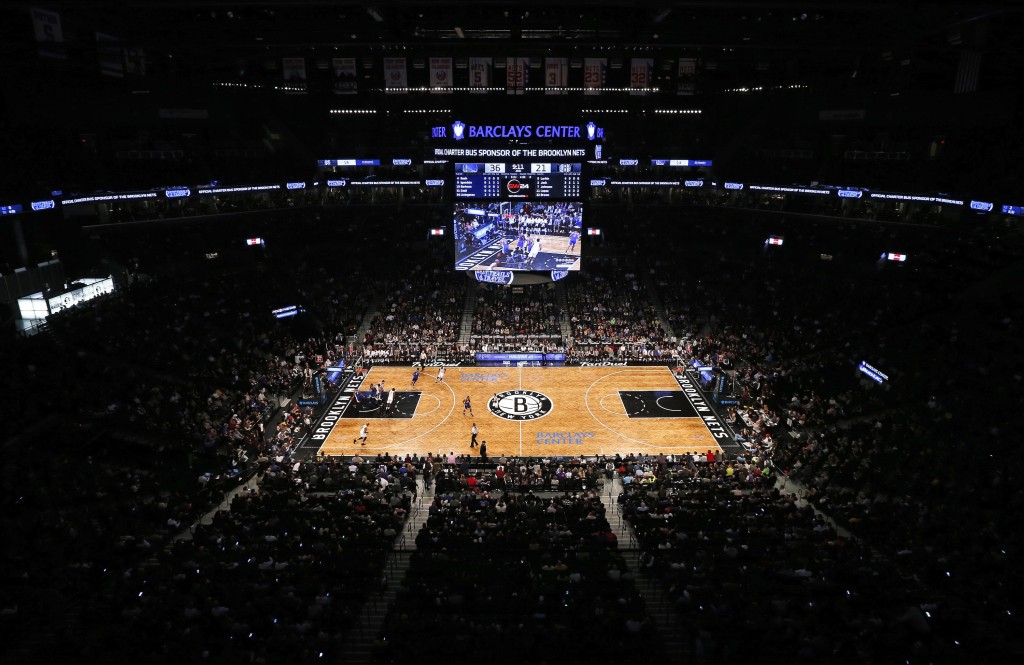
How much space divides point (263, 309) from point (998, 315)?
4098cm

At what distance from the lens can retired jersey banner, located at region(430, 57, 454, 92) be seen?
47.0 m

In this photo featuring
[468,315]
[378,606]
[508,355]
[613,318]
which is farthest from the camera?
[468,315]

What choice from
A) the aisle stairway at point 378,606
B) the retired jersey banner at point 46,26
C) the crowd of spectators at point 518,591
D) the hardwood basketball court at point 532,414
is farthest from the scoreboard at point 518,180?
the aisle stairway at point 378,606

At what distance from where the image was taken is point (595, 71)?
155 ft

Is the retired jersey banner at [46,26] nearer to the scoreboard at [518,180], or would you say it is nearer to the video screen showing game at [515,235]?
the scoreboard at [518,180]

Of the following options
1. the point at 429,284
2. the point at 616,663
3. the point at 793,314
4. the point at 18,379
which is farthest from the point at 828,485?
the point at 18,379

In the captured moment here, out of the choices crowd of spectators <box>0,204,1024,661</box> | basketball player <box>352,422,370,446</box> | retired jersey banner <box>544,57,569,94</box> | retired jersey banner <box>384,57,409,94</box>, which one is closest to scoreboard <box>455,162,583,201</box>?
crowd of spectators <box>0,204,1024,661</box>

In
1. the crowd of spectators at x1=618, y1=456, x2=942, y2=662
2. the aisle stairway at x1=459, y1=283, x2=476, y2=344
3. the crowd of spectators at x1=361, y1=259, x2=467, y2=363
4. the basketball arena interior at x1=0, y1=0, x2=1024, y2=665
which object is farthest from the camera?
the aisle stairway at x1=459, y1=283, x2=476, y2=344

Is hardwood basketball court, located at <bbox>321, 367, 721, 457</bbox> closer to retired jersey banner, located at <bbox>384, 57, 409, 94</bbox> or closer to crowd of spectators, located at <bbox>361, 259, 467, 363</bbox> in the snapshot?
crowd of spectators, located at <bbox>361, 259, 467, 363</bbox>

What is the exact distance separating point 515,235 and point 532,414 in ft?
41.8

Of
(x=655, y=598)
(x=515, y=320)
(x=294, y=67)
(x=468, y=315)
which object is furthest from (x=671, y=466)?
(x=294, y=67)

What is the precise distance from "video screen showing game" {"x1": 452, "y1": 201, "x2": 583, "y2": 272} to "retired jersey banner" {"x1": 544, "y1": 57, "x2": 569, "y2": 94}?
15924mm

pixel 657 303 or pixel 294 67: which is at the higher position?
pixel 294 67

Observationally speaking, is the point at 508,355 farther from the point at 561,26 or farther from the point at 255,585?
the point at 255,585
